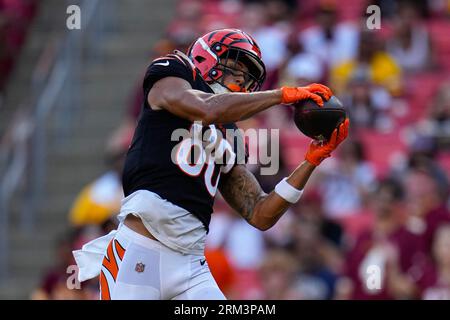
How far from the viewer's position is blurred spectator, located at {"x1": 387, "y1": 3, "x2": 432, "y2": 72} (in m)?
12.1

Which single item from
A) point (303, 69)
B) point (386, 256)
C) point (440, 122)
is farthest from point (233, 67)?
point (303, 69)

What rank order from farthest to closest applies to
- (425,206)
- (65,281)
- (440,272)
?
(65,281)
(425,206)
(440,272)

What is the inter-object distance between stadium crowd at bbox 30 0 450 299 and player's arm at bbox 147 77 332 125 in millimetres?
3136

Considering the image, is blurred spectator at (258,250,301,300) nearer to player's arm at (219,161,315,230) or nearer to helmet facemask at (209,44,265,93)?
player's arm at (219,161,315,230)

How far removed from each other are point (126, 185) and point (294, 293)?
3.49 meters

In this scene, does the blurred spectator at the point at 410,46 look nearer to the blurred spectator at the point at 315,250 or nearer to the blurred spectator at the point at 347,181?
the blurred spectator at the point at 347,181

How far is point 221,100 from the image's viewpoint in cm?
615

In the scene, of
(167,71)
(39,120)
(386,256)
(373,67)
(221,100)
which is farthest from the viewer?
(39,120)

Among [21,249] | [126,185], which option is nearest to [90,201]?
[21,249]

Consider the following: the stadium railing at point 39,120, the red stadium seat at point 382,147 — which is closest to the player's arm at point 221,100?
the red stadium seat at point 382,147

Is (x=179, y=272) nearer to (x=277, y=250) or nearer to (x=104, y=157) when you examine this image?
(x=277, y=250)

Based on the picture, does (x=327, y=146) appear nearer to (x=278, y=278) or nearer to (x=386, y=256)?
(x=386, y=256)

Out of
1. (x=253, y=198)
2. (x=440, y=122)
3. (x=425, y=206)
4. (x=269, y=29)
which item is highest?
(x=269, y=29)

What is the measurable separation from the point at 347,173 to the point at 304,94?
16.0ft
